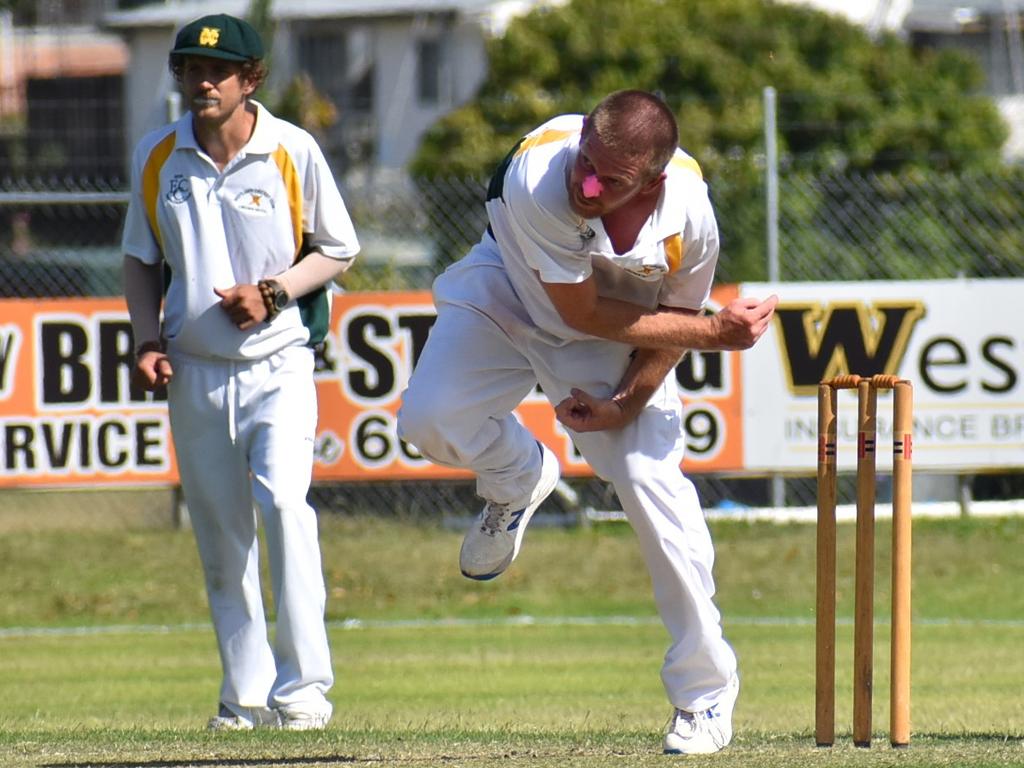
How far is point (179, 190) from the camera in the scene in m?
6.92

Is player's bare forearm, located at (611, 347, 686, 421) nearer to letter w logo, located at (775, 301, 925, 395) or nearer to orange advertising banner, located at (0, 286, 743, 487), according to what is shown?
orange advertising banner, located at (0, 286, 743, 487)

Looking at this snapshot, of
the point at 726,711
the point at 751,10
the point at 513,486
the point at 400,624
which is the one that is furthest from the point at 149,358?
the point at 751,10

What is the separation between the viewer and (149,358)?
22.5 ft

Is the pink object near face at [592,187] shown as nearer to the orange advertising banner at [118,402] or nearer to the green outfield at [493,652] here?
the green outfield at [493,652]

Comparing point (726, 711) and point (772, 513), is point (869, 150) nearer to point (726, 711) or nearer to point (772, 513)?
point (772, 513)

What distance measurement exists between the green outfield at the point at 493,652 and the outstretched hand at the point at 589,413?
0.97 m

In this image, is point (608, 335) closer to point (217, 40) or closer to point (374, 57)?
point (217, 40)

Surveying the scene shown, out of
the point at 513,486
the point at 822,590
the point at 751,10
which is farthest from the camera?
the point at 751,10

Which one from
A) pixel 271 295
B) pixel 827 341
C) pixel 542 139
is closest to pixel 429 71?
pixel 827 341

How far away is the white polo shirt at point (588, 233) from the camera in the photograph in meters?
5.57

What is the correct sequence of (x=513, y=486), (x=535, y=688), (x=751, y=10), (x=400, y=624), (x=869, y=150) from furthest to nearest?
(x=751, y=10) → (x=869, y=150) → (x=400, y=624) → (x=535, y=688) → (x=513, y=486)

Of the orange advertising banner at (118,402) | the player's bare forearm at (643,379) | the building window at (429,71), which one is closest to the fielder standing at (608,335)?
the player's bare forearm at (643,379)

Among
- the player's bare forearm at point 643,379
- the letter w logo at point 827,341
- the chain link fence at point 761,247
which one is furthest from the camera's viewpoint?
the chain link fence at point 761,247

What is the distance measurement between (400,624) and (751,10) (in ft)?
77.5
